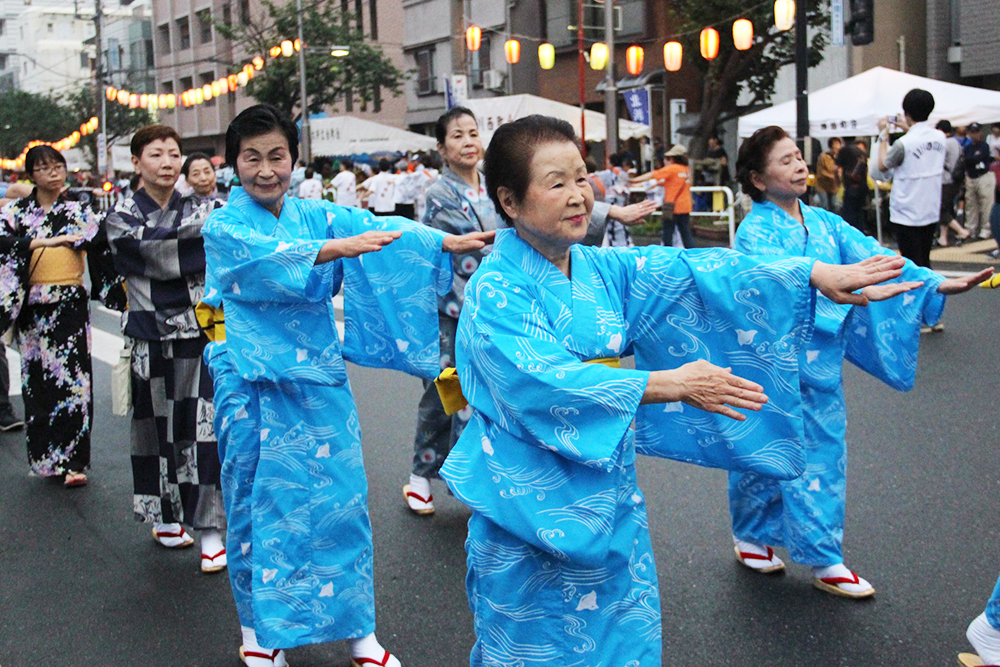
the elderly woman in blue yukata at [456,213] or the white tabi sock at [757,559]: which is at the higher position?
the elderly woman in blue yukata at [456,213]

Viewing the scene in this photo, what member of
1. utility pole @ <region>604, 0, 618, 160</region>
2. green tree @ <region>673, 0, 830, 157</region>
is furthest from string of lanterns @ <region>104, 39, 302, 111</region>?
green tree @ <region>673, 0, 830, 157</region>

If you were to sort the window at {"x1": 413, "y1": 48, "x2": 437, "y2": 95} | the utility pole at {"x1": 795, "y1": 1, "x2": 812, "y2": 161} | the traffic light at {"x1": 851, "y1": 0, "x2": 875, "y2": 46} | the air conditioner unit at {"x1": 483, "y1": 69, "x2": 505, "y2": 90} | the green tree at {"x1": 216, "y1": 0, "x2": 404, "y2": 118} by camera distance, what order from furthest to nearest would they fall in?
1. the window at {"x1": 413, "y1": 48, "x2": 437, "y2": 95}
2. the green tree at {"x1": 216, "y1": 0, "x2": 404, "y2": 118}
3. the air conditioner unit at {"x1": 483, "y1": 69, "x2": 505, "y2": 90}
4. the utility pole at {"x1": 795, "y1": 1, "x2": 812, "y2": 161}
5. the traffic light at {"x1": 851, "y1": 0, "x2": 875, "y2": 46}

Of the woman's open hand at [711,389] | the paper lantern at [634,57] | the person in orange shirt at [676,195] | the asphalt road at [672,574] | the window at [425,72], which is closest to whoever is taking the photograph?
the woman's open hand at [711,389]

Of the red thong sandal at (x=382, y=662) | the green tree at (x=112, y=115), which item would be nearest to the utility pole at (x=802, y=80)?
the red thong sandal at (x=382, y=662)

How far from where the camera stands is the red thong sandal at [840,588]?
3.80 m

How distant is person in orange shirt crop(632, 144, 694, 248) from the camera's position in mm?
13938

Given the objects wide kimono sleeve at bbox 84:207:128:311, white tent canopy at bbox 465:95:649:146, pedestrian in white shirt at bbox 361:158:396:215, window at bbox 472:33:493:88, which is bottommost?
wide kimono sleeve at bbox 84:207:128:311

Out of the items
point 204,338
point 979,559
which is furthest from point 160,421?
point 979,559

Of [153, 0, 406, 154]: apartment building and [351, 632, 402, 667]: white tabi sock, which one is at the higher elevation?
[153, 0, 406, 154]: apartment building

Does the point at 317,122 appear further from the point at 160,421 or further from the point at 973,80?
the point at 160,421

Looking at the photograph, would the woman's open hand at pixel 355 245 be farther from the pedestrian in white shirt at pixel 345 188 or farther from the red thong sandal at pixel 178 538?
the pedestrian in white shirt at pixel 345 188

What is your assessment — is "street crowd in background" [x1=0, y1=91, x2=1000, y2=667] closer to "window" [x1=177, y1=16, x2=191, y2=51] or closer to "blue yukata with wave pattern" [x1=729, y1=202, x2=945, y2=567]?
"blue yukata with wave pattern" [x1=729, y1=202, x2=945, y2=567]

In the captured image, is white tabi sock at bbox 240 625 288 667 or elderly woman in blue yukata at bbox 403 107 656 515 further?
elderly woman in blue yukata at bbox 403 107 656 515

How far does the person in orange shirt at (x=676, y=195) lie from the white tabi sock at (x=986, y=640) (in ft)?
35.8
